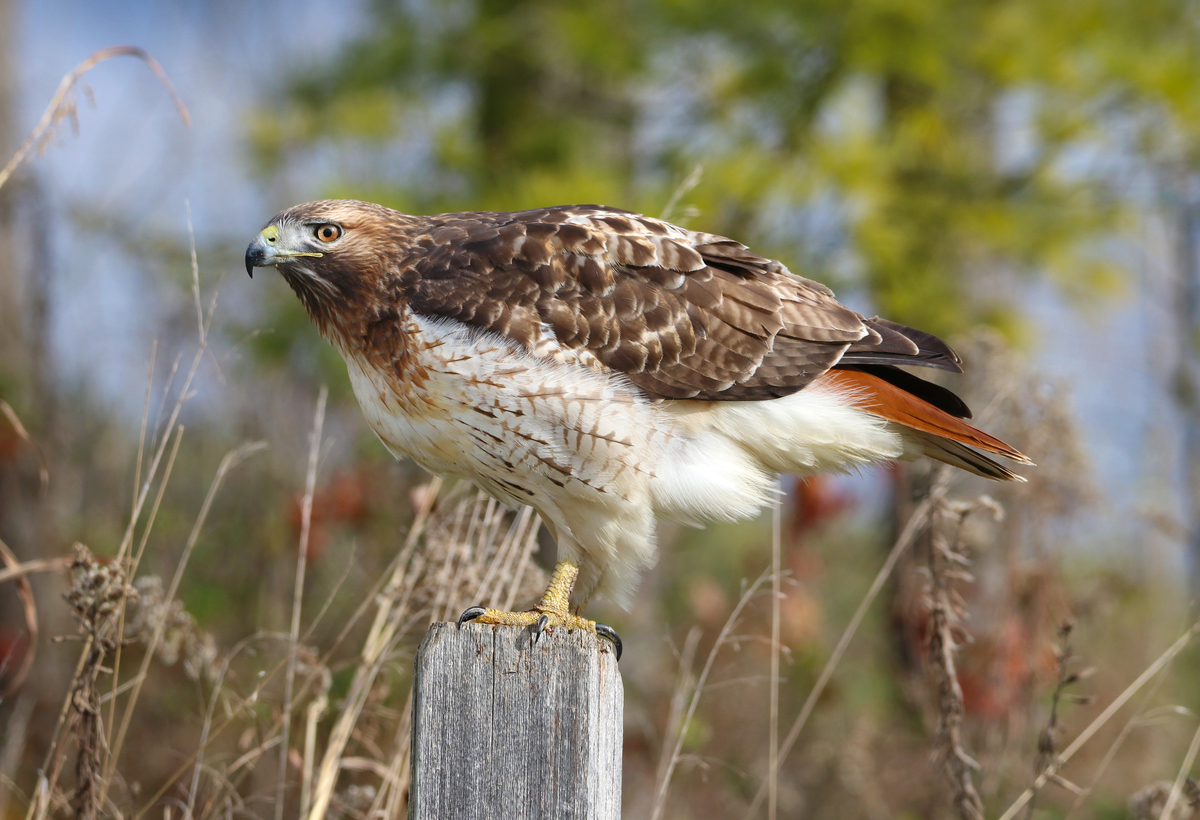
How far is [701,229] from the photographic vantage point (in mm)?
5582

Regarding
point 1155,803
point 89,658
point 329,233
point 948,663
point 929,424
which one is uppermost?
point 329,233

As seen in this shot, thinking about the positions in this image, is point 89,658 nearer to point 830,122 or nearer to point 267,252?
point 267,252

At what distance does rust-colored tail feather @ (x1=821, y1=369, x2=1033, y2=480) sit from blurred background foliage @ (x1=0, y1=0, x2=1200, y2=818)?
191cm

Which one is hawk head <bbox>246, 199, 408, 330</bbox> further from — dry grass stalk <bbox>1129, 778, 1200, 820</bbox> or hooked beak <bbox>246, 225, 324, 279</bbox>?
dry grass stalk <bbox>1129, 778, 1200, 820</bbox>

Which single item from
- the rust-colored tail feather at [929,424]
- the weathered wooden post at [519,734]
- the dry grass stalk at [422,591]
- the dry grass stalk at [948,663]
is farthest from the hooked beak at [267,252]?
the dry grass stalk at [948,663]

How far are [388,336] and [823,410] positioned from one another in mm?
1166

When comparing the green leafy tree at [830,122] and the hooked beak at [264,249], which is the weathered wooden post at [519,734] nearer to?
the hooked beak at [264,249]

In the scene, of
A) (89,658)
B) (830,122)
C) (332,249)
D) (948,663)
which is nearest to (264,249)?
(332,249)

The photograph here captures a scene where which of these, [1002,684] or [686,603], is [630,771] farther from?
[1002,684]

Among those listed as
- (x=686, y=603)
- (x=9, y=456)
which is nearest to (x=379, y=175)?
(x=9, y=456)

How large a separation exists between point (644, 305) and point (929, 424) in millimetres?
791

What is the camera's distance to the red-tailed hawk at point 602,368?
8.18ft

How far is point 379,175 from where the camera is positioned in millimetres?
6812

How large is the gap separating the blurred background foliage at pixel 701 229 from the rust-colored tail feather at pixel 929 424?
191 cm
